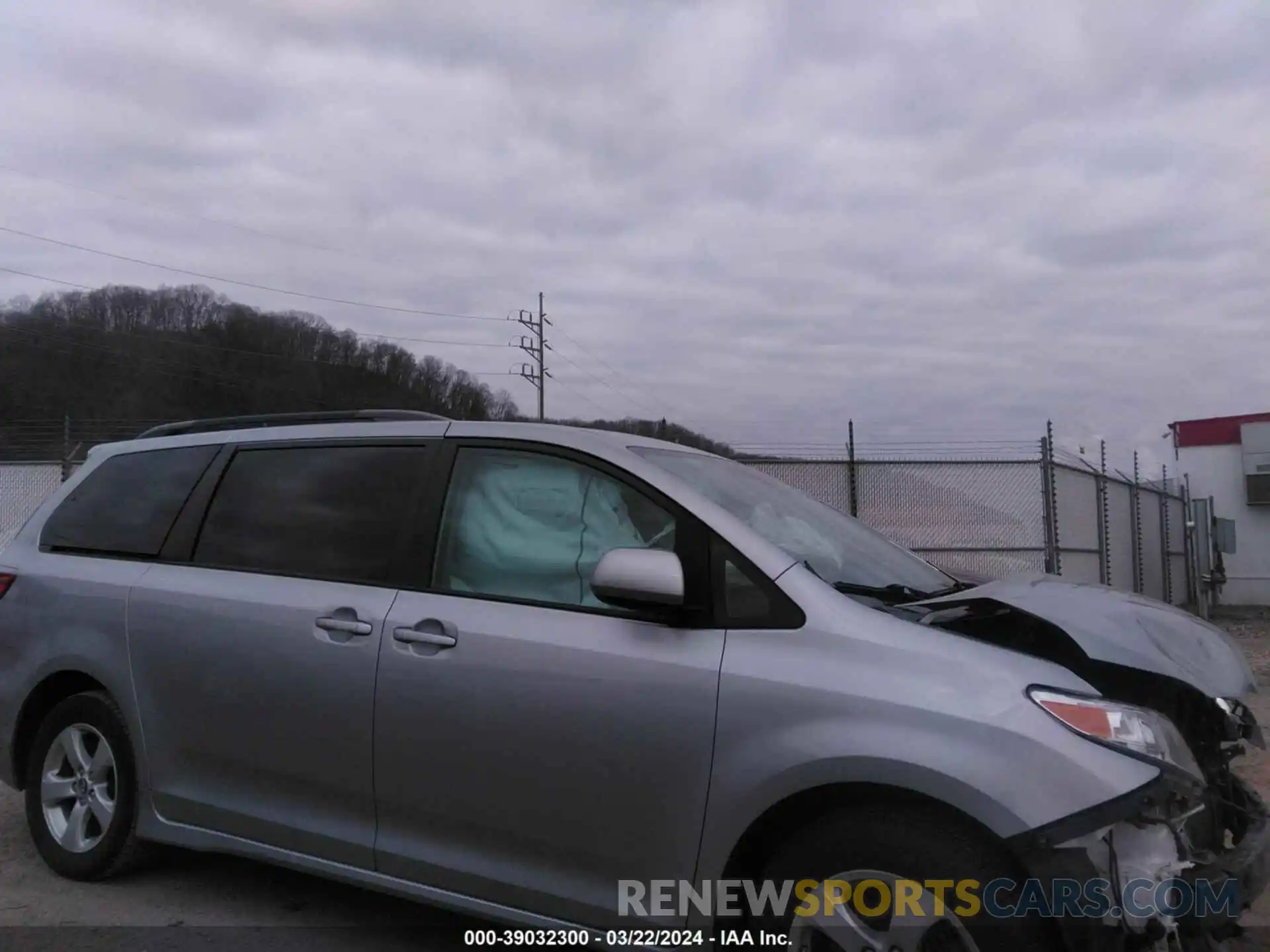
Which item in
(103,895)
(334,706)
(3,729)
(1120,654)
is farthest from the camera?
(3,729)

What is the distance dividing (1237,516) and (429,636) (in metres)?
23.9

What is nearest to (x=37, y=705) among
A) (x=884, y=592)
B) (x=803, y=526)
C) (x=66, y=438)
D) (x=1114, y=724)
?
(x=803, y=526)

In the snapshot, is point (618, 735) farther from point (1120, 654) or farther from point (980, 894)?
point (1120, 654)

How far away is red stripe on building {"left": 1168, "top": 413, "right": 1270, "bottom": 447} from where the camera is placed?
2286cm

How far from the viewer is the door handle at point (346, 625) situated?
3340mm

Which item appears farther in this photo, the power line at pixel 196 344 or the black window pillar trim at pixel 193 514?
the power line at pixel 196 344

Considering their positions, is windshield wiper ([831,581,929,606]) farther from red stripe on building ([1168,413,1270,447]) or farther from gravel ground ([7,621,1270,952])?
red stripe on building ([1168,413,1270,447])

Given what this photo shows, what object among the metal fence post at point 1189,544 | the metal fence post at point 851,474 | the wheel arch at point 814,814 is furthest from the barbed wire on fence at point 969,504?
the wheel arch at point 814,814

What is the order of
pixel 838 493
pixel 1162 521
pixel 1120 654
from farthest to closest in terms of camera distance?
pixel 1162 521
pixel 838 493
pixel 1120 654

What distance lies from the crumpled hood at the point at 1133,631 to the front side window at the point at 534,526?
988mm

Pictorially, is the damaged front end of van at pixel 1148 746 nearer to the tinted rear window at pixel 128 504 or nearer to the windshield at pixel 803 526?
the windshield at pixel 803 526

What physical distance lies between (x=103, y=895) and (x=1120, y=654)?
3.78 m

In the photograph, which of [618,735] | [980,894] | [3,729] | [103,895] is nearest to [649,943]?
[618,735]

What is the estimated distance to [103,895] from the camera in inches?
156
